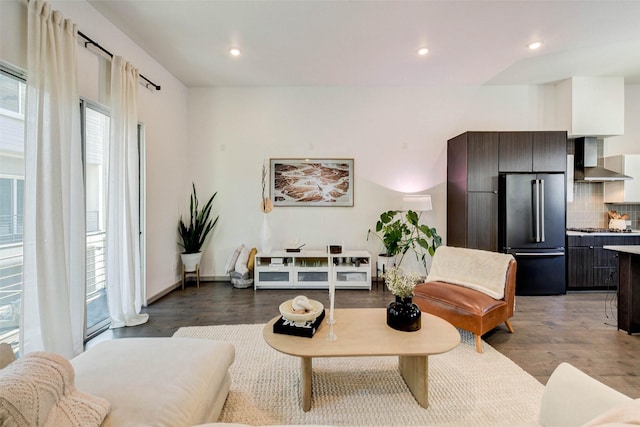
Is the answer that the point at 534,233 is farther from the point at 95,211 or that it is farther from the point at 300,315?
the point at 95,211

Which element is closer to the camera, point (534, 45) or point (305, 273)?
point (534, 45)

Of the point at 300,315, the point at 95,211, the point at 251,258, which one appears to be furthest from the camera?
the point at 251,258

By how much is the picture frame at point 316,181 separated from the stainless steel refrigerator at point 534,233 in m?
2.36

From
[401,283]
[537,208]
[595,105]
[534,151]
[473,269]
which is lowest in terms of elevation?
[473,269]

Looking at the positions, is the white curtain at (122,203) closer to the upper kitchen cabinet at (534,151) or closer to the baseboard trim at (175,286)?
the baseboard trim at (175,286)

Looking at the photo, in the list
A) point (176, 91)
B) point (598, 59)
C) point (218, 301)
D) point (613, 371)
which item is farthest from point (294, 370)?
point (598, 59)

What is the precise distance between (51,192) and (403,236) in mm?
4244

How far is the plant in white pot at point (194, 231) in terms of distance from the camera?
4152mm

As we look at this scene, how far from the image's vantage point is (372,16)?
2697mm

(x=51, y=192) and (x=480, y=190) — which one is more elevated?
(x=480, y=190)

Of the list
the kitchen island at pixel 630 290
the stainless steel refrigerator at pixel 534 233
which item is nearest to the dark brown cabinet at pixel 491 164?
the stainless steel refrigerator at pixel 534 233

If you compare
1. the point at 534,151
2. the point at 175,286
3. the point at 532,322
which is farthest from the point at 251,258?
the point at 534,151

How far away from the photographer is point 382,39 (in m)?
3.10

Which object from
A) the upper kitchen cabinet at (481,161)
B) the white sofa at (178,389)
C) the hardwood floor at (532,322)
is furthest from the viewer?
the upper kitchen cabinet at (481,161)
